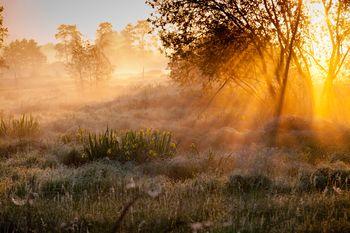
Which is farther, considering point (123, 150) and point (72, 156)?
point (72, 156)

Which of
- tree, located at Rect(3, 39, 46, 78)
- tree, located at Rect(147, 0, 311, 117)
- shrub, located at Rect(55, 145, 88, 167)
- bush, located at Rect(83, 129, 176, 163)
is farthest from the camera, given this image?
tree, located at Rect(3, 39, 46, 78)

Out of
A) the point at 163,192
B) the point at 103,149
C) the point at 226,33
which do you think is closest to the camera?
the point at 163,192

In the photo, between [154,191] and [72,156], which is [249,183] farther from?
[72,156]

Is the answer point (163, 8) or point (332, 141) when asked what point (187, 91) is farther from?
point (332, 141)

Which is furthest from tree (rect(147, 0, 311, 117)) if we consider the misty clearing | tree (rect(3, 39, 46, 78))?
tree (rect(3, 39, 46, 78))

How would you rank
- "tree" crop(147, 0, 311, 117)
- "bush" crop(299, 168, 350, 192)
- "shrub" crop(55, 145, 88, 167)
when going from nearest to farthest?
1. "bush" crop(299, 168, 350, 192)
2. "shrub" crop(55, 145, 88, 167)
3. "tree" crop(147, 0, 311, 117)

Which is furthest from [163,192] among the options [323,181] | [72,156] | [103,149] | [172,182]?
[72,156]

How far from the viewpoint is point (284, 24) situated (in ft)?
54.6

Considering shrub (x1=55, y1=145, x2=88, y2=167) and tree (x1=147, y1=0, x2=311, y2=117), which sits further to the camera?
tree (x1=147, y1=0, x2=311, y2=117)

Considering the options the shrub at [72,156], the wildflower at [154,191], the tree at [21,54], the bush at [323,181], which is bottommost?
the shrub at [72,156]

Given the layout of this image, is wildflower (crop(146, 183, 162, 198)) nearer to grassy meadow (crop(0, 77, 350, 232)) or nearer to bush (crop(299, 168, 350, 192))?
grassy meadow (crop(0, 77, 350, 232))

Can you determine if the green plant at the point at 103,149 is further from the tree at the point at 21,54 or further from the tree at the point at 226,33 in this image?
the tree at the point at 21,54

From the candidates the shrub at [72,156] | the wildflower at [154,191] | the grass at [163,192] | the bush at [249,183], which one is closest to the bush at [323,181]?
the grass at [163,192]

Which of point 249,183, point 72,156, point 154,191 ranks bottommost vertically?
point 72,156
